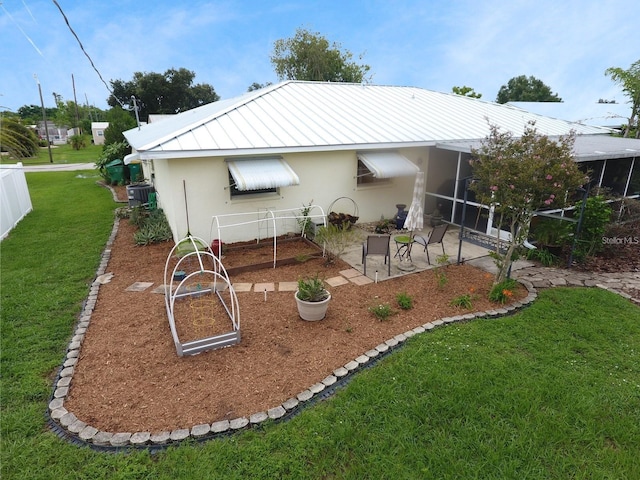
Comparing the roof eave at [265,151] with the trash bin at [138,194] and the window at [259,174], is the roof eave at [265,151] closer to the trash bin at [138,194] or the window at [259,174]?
the window at [259,174]

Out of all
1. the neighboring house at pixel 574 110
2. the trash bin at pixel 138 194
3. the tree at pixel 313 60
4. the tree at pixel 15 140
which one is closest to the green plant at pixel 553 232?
the tree at pixel 15 140

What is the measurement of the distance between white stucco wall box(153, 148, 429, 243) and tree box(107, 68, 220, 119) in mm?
55795

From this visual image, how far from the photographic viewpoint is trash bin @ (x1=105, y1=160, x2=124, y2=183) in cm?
2161

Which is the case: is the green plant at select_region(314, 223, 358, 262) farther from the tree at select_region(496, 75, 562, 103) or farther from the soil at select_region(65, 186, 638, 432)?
the tree at select_region(496, 75, 562, 103)

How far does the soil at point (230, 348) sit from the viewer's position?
15.3 feet

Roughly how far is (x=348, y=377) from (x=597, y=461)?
288 centimetres

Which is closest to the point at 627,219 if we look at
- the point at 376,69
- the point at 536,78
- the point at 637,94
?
the point at 637,94

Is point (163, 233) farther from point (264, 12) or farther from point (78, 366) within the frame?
point (264, 12)

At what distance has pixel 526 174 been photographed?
20.7ft

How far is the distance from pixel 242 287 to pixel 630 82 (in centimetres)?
3527

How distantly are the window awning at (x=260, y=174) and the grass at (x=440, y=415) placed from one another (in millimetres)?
4780

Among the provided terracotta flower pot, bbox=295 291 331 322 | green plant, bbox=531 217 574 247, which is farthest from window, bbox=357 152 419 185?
terracotta flower pot, bbox=295 291 331 322

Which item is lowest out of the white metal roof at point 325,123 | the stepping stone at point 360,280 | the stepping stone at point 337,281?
the stepping stone at point 337,281

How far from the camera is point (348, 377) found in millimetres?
5156
